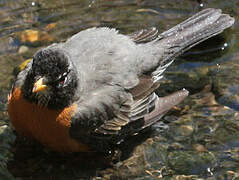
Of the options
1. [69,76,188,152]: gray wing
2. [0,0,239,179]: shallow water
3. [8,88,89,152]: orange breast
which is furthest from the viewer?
[0,0,239,179]: shallow water

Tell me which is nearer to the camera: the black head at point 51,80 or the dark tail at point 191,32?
the black head at point 51,80

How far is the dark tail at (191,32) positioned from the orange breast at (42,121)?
1843 millimetres

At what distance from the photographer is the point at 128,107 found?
17.8 ft

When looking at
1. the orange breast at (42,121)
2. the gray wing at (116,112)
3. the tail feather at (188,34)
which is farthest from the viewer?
the tail feather at (188,34)

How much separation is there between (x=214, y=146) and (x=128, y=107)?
1.08 m

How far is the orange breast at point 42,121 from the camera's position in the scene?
4.82m

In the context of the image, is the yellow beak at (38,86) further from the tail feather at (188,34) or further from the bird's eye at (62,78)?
the tail feather at (188,34)

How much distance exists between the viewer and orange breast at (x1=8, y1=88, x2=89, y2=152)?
4824mm

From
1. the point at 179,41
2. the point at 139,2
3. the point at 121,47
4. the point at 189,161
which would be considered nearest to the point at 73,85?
the point at 121,47

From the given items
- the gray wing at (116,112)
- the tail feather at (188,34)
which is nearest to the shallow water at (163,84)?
the gray wing at (116,112)

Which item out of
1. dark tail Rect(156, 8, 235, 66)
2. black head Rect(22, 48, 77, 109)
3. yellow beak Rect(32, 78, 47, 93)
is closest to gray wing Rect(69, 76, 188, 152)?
black head Rect(22, 48, 77, 109)

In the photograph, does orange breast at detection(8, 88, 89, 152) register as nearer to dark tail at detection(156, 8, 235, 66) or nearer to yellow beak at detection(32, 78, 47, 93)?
yellow beak at detection(32, 78, 47, 93)

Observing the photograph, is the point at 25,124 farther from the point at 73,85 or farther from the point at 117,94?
the point at 117,94

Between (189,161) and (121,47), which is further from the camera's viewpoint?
(121,47)
